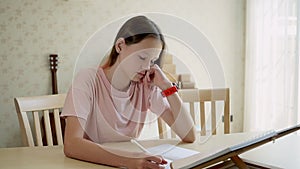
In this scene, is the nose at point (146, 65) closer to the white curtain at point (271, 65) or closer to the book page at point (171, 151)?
the book page at point (171, 151)

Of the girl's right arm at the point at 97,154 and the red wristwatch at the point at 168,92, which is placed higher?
the red wristwatch at the point at 168,92

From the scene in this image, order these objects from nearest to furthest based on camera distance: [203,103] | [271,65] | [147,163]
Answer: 1. [147,163]
2. [203,103]
3. [271,65]

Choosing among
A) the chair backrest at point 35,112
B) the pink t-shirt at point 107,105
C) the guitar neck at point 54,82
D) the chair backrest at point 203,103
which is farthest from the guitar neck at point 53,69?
the pink t-shirt at point 107,105

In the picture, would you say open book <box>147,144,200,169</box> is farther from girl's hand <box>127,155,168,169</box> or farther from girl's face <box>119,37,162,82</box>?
girl's face <box>119,37,162,82</box>

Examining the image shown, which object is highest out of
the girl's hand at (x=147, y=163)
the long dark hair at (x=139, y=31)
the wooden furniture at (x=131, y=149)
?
the long dark hair at (x=139, y=31)

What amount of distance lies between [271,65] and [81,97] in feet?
8.69

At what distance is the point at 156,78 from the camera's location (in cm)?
150

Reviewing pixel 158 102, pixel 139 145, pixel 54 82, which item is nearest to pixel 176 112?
pixel 158 102

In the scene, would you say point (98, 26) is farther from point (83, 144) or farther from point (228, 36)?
point (83, 144)

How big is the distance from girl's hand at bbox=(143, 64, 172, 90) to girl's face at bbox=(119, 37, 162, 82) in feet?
0.27

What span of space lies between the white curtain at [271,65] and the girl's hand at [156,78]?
2.17 m

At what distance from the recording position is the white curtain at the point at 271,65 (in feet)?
10.9

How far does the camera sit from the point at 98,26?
3.27m

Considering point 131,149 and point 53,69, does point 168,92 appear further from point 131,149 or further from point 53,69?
point 53,69
